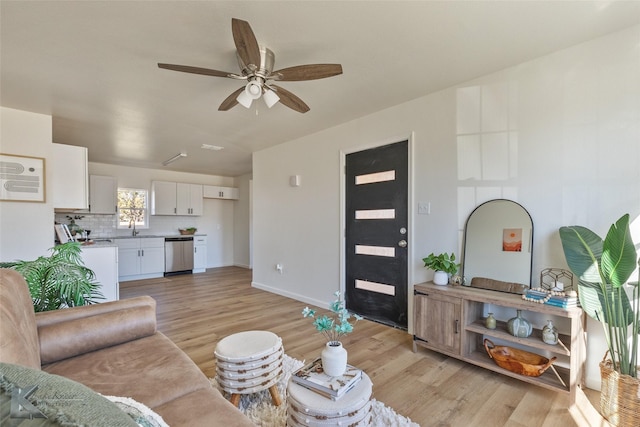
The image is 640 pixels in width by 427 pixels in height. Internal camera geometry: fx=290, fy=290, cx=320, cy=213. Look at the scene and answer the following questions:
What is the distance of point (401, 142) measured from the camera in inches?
127

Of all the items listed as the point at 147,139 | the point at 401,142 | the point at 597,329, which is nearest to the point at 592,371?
the point at 597,329

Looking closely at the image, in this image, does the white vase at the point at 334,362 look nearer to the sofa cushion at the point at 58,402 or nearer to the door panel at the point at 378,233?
the sofa cushion at the point at 58,402

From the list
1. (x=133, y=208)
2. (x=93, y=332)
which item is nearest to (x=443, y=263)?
(x=93, y=332)

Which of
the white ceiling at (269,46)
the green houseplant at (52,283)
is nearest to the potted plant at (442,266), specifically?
the white ceiling at (269,46)

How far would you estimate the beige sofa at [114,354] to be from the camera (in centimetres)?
110

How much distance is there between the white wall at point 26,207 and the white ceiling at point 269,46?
0.55 ft

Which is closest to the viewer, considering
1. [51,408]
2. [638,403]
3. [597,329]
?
[51,408]

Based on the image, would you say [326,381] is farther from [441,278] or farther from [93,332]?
[441,278]

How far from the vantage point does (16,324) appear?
117 cm

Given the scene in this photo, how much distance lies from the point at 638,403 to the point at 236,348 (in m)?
2.28

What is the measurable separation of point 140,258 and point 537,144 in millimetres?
6897

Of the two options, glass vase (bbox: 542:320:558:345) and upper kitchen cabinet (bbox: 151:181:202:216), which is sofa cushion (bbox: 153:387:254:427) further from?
upper kitchen cabinet (bbox: 151:181:202:216)

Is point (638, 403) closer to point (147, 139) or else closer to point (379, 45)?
point (379, 45)

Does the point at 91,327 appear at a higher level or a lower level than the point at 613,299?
lower
